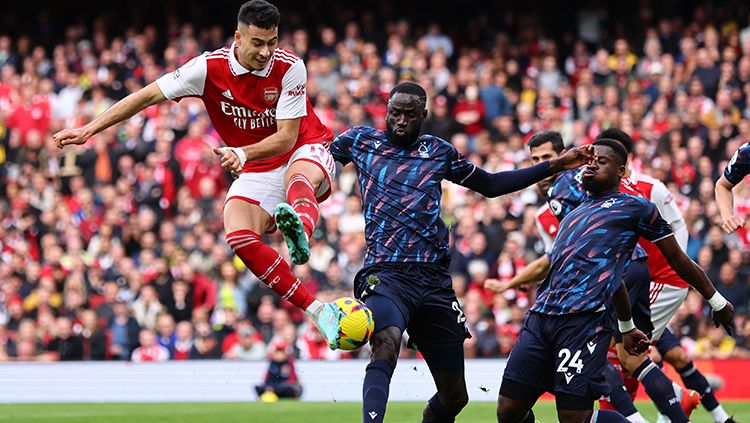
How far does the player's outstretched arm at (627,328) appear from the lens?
8625mm

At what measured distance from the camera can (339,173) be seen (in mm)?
19672

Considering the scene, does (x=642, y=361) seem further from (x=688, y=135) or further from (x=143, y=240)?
(x=143, y=240)

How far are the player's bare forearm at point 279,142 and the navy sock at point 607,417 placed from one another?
116 inches

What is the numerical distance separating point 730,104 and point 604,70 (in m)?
2.54

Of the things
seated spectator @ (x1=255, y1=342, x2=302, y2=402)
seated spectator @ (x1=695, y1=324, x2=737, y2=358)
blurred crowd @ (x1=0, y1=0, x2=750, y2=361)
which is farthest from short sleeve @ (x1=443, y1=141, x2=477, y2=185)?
seated spectator @ (x1=695, y1=324, x2=737, y2=358)

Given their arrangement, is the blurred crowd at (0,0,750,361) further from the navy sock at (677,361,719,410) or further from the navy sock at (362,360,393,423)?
the navy sock at (362,360,393,423)

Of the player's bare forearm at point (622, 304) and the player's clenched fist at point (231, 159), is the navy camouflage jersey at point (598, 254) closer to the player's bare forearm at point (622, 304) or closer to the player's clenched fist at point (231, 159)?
the player's bare forearm at point (622, 304)

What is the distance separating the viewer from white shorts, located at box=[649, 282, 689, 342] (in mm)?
11062

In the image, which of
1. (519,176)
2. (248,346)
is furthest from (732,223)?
(248,346)

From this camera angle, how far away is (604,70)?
67.3 feet

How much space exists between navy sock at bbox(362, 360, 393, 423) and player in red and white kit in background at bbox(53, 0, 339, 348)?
31.1 inches

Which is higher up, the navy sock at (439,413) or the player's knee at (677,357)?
the navy sock at (439,413)

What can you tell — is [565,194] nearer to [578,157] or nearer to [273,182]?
[578,157]

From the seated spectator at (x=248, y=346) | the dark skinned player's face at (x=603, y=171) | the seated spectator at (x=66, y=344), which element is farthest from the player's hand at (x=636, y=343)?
the seated spectator at (x=66, y=344)
